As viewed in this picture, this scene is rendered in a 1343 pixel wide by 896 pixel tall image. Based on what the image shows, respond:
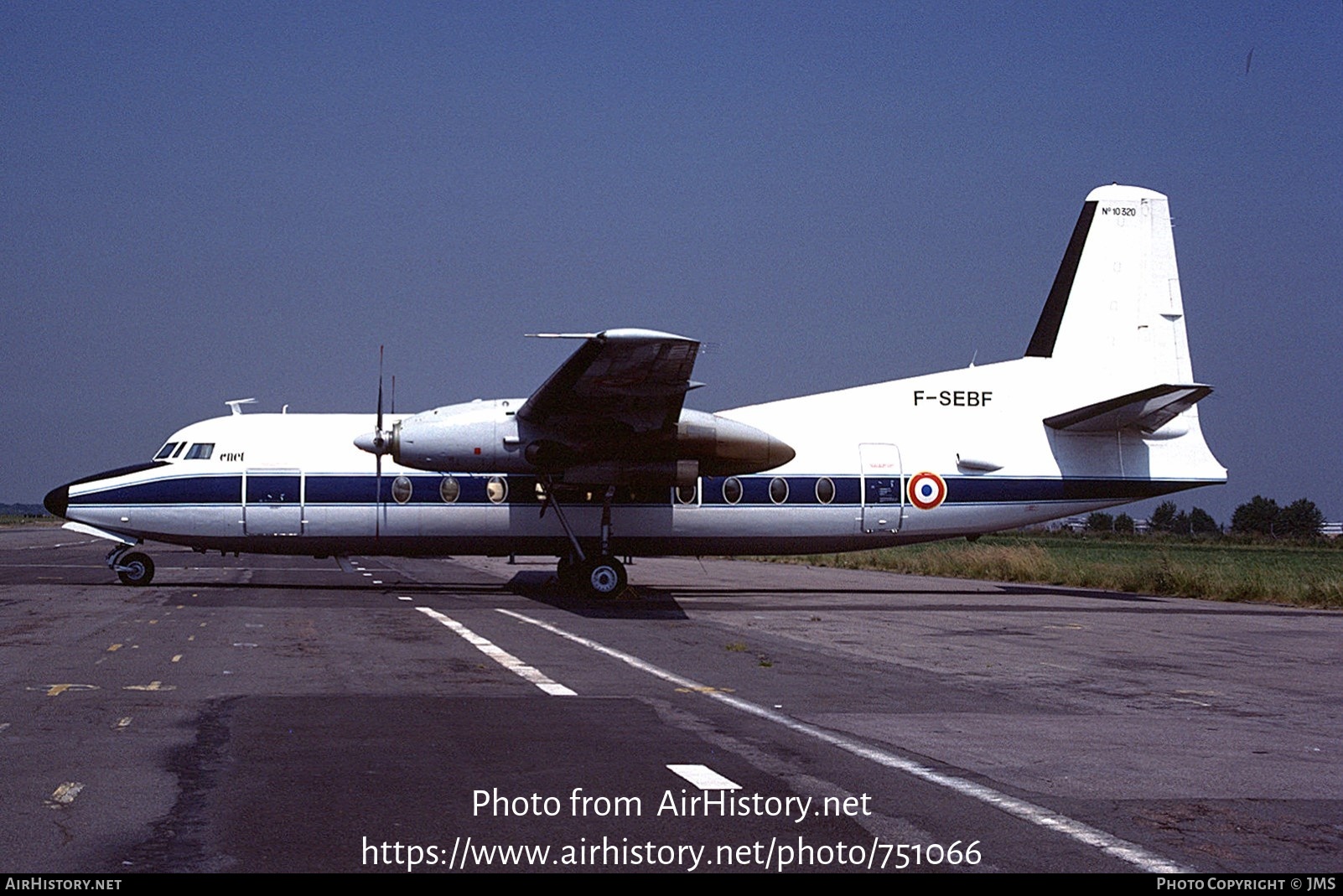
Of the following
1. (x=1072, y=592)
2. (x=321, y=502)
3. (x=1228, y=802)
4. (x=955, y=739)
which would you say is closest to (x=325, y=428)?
(x=321, y=502)

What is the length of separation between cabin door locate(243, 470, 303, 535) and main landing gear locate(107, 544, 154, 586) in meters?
2.45

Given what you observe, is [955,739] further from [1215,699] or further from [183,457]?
[183,457]

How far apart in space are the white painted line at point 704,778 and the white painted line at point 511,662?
3.73 m

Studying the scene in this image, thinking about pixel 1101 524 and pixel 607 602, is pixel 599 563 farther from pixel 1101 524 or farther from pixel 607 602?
pixel 1101 524

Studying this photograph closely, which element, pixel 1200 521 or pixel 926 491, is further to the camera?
pixel 1200 521

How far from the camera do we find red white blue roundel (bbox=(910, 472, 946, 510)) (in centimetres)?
2788

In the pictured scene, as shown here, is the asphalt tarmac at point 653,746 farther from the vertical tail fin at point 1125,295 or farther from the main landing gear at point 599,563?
the vertical tail fin at point 1125,295

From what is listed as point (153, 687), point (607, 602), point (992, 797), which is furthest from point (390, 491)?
point (992, 797)

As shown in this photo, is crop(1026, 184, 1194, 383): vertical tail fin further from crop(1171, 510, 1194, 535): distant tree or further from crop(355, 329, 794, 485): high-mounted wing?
crop(1171, 510, 1194, 535): distant tree

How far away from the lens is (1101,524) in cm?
13562

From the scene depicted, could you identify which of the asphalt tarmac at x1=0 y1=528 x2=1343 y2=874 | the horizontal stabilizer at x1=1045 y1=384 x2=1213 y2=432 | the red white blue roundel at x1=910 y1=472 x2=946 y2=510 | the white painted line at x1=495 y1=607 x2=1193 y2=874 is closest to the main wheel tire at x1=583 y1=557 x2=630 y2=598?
the asphalt tarmac at x1=0 y1=528 x2=1343 y2=874

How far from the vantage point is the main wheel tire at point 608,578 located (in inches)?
1013

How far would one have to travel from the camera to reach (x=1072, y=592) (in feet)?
104

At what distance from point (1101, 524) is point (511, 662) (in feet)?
425
